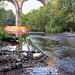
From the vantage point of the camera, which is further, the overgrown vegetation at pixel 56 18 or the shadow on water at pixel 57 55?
the overgrown vegetation at pixel 56 18

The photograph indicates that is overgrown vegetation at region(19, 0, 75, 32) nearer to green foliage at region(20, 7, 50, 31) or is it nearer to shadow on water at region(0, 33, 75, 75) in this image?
green foliage at region(20, 7, 50, 31)

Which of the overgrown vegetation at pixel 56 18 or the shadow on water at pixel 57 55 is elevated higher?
the overgrown vegetation at pixel 56 18

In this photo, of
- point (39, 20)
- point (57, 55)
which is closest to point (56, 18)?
point (39, 20)

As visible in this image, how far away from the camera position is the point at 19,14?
1275 inches

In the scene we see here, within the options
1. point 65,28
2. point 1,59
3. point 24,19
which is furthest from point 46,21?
point 1,59

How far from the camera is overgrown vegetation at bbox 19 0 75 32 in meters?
24.3

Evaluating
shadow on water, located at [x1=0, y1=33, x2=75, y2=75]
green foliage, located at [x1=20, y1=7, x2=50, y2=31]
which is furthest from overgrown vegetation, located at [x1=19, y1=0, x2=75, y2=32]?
shadow on water, located at [x1=0, y1=33, x2=75, y2=75]

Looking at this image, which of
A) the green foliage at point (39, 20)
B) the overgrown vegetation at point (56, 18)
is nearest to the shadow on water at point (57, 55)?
the overgrown vegetation at point (56, 18)

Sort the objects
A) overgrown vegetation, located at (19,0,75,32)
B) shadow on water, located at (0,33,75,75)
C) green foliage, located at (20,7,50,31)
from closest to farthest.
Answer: shadow on water, located at (0,33,75,75) < overgrown vegetation, located at (19,0,75,32) < green foliage, located at (20,7,50,31)

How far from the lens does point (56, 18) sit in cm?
2481

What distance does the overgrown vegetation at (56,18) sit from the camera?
24.3 meters

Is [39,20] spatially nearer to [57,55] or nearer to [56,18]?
[56,18]

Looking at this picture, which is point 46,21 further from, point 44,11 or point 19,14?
point 19,14

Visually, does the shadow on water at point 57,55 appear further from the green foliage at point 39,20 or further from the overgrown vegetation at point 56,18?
the green foliage at point 39,20
